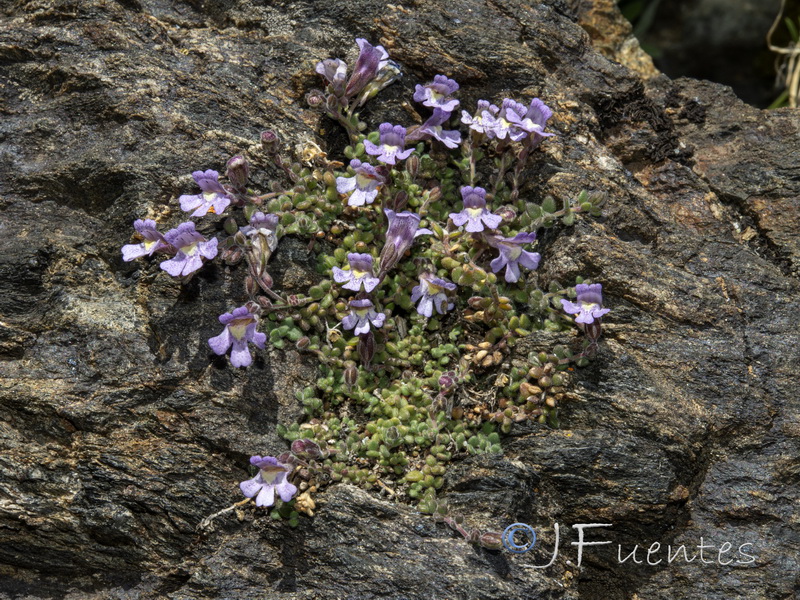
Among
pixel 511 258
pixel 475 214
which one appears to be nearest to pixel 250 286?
pixel 475 214

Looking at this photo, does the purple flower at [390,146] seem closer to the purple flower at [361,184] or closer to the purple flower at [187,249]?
the purple flower at [361,184]

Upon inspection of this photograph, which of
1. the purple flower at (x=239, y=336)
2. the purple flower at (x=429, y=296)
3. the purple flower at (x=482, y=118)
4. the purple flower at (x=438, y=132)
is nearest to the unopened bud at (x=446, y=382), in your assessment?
the purple flower at (x=429, y=296)

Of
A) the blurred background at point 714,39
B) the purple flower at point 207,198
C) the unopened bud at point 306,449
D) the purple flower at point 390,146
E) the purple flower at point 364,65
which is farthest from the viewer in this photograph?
the blurred background at point 714,39

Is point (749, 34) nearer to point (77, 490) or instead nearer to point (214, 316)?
point (214, 316)

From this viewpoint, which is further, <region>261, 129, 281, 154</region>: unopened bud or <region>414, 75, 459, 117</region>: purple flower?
<region>414, 75, 459, 117</region>: purple flower

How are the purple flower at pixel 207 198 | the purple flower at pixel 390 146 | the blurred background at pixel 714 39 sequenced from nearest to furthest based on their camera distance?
1. the purple flower at pixel 207 198
2. the purple flower at pixel 390 146
3. the blurred background at pixel 714 39

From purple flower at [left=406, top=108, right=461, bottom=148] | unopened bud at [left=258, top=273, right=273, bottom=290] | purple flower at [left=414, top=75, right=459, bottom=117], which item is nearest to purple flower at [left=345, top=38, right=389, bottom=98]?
purple flower at [left=414, top=75, right=459, bottom=117]

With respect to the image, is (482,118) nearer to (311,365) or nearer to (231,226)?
(231,226)

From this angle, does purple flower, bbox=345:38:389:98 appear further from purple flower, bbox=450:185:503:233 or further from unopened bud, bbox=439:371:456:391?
unopened bud, bbox=439:371:456:391
